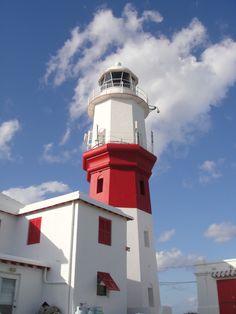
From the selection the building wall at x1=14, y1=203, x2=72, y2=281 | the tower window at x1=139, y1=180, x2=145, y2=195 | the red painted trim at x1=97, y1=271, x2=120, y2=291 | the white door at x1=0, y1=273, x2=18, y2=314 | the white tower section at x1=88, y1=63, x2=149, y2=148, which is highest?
the white tower section at x1=88, y1=63, x2=149, y2=148

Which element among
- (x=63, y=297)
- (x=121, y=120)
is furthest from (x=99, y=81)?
(x=63, y=297)

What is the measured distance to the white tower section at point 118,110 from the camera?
30.2 metres

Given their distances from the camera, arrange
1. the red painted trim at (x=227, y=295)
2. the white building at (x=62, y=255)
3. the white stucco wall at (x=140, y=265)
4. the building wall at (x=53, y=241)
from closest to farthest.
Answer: the white building at (x=62, y=255), the building wall at (x=53, y=241), the white stucco wall at (x=140, y=265), the red painted trim at (x=227, y=295)

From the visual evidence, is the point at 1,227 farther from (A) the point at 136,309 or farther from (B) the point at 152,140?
(B) the point at 152,140

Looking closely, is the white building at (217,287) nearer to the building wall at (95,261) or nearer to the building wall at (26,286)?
the building wall at (95,261)

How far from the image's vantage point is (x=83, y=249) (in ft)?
66.7

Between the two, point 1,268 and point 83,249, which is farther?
point 83,249

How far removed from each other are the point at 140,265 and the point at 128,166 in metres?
7.09

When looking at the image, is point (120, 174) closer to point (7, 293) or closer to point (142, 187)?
point (142, 187)

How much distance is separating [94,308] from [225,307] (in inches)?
525

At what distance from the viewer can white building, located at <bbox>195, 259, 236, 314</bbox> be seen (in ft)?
92.5

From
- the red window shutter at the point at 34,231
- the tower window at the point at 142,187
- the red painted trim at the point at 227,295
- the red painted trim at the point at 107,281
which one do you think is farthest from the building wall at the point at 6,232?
the red painted trim at the point at 227,295

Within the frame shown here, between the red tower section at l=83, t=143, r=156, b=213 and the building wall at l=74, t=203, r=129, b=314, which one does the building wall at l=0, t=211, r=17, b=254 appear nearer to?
the building wall at l=74, t=203, r=129, b=314

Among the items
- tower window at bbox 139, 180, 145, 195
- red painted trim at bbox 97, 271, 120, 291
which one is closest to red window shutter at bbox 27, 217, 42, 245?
red painted trim at bbox 97, 271, 120, 291
